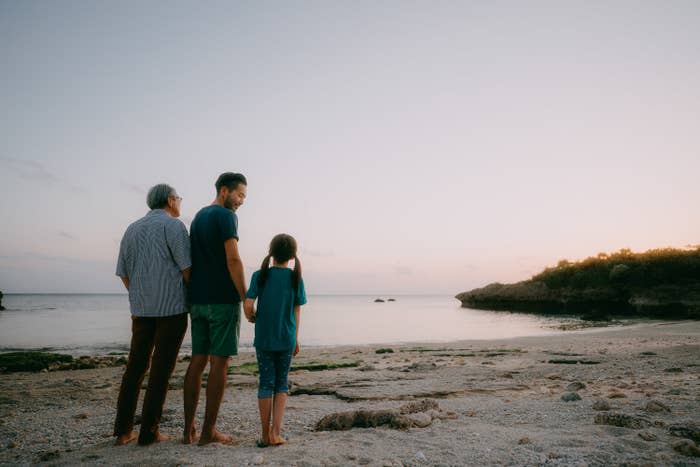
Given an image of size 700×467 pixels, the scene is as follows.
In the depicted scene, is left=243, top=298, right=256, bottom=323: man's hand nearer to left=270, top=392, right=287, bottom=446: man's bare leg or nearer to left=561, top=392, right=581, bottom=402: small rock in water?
left=270, top=392, right=287, bottom=446: man's bare leg

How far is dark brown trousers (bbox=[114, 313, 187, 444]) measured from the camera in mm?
3953

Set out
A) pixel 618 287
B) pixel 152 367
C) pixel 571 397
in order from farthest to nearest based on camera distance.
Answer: pixel 618 287, pixel 571 397, pixel 152 367

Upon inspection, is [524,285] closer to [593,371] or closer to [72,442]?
[593,371]

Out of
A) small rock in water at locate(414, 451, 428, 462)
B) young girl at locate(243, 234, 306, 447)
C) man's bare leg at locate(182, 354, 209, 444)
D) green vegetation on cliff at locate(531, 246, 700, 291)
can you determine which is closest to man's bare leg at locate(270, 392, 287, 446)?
young girl at locate(243, 234, 306, 447)

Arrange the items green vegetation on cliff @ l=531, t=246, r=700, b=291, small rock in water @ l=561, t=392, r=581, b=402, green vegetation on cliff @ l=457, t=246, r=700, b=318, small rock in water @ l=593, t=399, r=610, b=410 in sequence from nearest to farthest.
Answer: small rock in water @ l=593, t=399, r=610, b=410 → small rock in water @ l=561, t=392, r=581, b=402 → green vegetation on cliff @ l=457, t=246, r=700, b=318 → green vegetation on cliff @ l=531, t=246, r=700, b=291

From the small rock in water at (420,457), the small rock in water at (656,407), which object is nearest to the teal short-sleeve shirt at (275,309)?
the small rock in water at (420,457)

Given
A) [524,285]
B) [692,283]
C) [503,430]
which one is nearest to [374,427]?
[503,430]

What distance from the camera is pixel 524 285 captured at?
52250 millimetres

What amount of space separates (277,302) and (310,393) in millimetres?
3169

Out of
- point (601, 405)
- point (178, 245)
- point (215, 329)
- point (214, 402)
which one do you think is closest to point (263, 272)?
point (215, 329)

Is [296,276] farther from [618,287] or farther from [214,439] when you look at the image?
[618,287]

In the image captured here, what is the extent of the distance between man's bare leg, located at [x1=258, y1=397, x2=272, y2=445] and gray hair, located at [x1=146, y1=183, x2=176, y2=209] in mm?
2214

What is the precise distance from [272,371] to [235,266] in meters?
1.05

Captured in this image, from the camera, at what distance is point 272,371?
3.99 m
